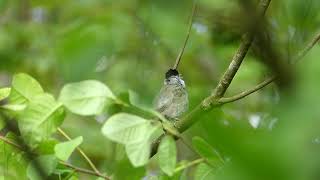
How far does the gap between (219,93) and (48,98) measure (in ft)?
0.56

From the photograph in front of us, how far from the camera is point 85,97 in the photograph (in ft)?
1.66

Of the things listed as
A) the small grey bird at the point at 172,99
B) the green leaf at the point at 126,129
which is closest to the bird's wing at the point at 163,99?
the small grey bird at the point at 172,99

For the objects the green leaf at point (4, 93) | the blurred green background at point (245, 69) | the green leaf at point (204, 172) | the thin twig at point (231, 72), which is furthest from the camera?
the green leaf at point (4, 93)

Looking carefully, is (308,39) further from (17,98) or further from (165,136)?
(17,98)

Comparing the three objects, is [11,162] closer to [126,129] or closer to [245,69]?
[126,129]

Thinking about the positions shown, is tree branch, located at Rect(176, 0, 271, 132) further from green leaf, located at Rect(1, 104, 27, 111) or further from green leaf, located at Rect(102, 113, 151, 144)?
green leaf, located at Rect(1, 104, 27, 111)

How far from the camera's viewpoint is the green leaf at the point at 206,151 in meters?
0.52

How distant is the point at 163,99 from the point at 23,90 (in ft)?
0.48

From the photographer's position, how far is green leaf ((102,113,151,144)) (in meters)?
0.45

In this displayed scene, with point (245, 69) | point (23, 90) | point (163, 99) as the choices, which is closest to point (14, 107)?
point (23, 90)

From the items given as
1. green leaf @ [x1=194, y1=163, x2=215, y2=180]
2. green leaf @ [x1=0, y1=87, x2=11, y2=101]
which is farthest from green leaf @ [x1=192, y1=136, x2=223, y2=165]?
green leaf @ [x1=0, y1=87, x2=11, y2=101]

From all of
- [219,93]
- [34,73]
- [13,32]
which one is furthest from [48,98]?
[34,73]

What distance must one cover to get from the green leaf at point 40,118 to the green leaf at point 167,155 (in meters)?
0.13

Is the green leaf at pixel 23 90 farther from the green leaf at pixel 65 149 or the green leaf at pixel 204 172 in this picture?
the green leaf at pixel 204 172
